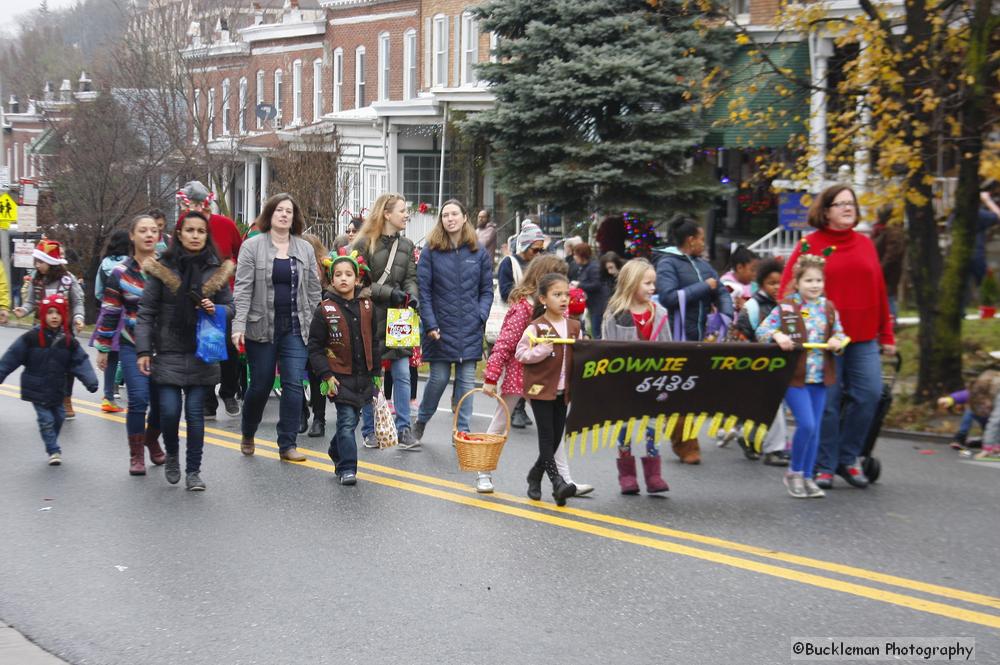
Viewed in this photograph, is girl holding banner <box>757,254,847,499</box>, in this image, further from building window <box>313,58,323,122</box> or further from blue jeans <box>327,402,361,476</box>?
building window <box>313,58,323,122</box>

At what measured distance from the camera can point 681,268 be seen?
10641 mm

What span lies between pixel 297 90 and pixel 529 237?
35.4 meters

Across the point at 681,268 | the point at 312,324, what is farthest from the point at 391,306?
the point at 681,268

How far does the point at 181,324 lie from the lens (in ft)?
30.3

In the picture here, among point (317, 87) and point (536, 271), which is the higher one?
point (317, 87)

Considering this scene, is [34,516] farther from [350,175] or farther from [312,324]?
[350,175]

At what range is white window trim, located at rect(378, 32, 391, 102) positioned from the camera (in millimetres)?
40938

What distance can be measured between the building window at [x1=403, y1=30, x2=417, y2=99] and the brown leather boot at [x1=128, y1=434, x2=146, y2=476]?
30692 mm

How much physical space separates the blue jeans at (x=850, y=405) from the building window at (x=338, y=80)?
36315mm

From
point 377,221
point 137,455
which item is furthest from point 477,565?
point 377,221

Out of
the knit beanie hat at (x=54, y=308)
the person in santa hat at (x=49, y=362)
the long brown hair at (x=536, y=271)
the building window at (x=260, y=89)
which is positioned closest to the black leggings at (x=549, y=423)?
the long brown hair at (x=536, y=271)

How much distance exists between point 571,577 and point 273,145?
1416 inches

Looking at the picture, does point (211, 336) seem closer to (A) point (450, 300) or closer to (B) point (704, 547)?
(A) point (450, 300)

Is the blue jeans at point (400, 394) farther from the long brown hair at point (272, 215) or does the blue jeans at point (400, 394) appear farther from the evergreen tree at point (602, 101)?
the evergreen tree at point (602, 101)
